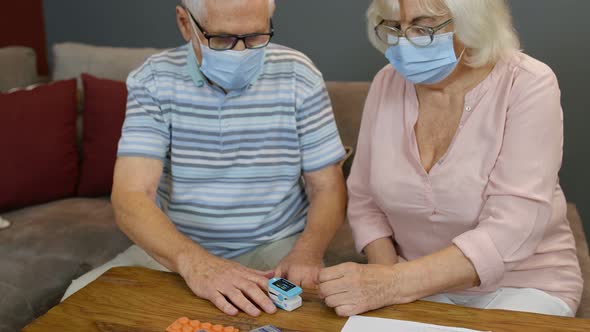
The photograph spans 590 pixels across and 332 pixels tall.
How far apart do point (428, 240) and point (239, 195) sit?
1.65 ft

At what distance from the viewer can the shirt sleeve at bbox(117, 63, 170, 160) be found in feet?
5.79

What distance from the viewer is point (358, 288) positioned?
1322mm

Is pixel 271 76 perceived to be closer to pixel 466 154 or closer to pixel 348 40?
pixel 466 154

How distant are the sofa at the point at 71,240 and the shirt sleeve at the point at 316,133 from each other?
38cm

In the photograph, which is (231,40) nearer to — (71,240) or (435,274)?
(435,274)

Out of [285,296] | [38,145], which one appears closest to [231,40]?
[285,296]

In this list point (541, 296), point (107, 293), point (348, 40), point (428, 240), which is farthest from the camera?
point (348, 40)

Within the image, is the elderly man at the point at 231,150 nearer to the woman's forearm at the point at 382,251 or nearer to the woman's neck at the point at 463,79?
the woman's forearm at the point at 382,251

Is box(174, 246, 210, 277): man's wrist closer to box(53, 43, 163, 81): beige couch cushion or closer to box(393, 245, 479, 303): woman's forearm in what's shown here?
box(393, 245, 479, 303): woman's forearm

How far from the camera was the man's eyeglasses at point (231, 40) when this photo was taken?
167 cm

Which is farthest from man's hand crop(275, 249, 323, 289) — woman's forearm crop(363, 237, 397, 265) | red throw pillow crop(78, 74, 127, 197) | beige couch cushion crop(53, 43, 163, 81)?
beige couch cushion crop(53, 43, 163, 81)

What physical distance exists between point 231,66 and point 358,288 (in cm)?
66

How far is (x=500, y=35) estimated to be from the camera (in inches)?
60.8

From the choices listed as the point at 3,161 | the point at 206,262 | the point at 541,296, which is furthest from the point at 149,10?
the point at 541,296
